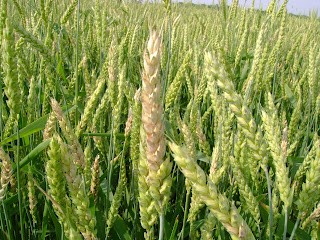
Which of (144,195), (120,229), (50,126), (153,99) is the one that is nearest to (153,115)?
(153,99)

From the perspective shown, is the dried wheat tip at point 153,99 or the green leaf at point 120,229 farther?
the green leaf at point 120,229

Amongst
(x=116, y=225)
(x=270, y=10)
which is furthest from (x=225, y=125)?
(x=270, y=10)

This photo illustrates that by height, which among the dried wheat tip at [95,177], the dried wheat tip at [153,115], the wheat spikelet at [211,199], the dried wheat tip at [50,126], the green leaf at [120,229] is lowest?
the green leaf at [120,229]

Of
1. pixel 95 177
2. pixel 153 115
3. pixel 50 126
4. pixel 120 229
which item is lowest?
pixel 120 229

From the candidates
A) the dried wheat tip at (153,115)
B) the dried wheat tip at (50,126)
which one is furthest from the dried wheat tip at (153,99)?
the dried wheat tip at (50,126)

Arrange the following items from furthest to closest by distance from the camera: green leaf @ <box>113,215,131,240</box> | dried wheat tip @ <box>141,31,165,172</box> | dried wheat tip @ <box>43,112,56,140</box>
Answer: green leaf @ <box>113,215,131,240</box>
dried wheat tip @ <box>43,112,56,140</box>
dried wheat tip @ <box>141,31,165,172</box>

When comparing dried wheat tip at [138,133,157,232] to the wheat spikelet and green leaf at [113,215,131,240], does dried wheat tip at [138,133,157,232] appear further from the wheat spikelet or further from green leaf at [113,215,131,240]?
green leaf at [113,215,131,240]

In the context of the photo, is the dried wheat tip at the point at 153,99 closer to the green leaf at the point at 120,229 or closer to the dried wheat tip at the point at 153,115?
the dried wheat tip at the point at 153,115

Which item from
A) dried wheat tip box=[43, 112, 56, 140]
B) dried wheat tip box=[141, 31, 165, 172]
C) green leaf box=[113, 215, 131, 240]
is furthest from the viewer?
green leaf box=[113, 215, 131, 240]

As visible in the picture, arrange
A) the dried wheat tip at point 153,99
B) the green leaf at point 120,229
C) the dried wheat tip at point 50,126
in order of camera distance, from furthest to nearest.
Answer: the green leaf at point 120,229, the dried wheat tip at point 50,126, the dried wheat tip at point 153,99

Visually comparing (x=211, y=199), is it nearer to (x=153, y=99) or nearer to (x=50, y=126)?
(x=153, y=99)

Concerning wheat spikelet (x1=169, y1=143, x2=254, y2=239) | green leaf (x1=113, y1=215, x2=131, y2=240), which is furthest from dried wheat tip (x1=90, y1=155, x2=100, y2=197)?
wheat spikelet (x1=169, y1=143, x2=254, y2=239)

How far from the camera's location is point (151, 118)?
1.04ft

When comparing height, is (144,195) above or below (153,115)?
below
